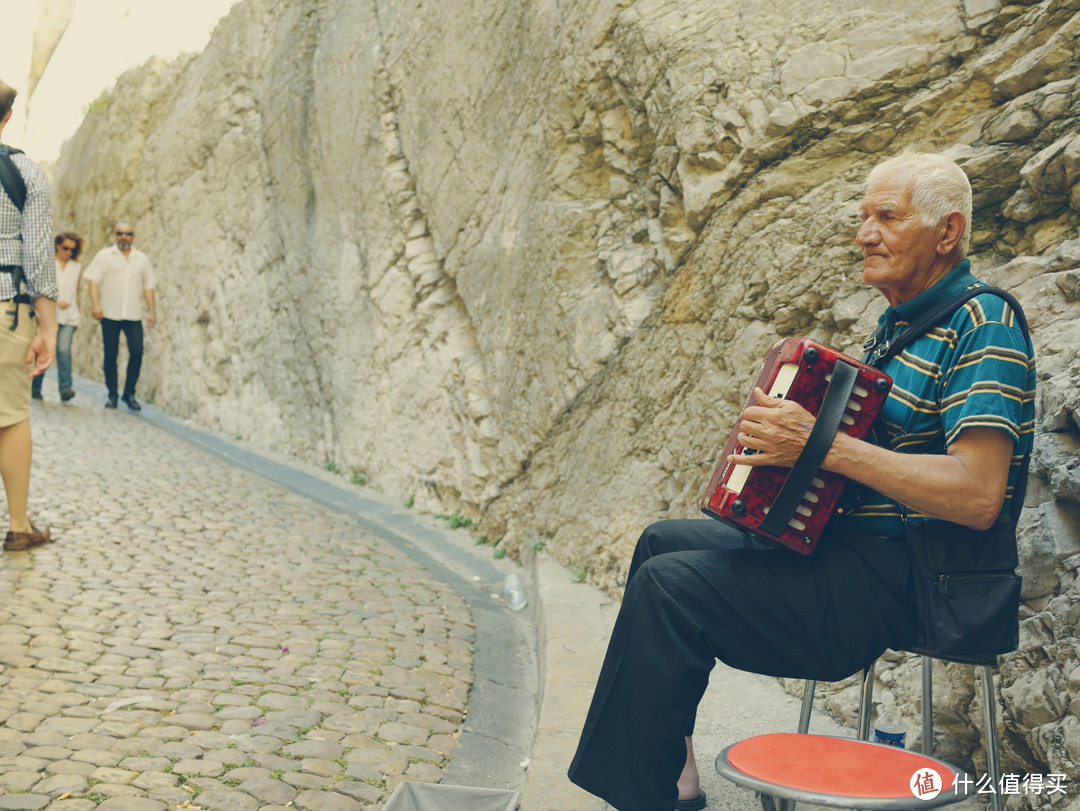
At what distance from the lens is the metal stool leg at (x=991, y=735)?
2.04 m

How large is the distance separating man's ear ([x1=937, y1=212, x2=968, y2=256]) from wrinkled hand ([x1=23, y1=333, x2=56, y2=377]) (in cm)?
444

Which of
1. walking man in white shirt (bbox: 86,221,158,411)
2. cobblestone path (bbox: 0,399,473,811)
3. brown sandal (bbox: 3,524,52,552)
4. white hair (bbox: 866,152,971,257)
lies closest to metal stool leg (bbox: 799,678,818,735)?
white hair (bbox: 866,152,971,257)

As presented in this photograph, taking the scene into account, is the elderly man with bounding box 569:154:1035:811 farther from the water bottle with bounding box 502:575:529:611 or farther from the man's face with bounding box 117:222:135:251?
the man's face with bounding box 117:222:135:251

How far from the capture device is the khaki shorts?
5008 mm

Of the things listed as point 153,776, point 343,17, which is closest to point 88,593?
point 153,776

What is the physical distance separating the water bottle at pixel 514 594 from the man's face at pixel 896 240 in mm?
3476

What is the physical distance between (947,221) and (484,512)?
4.98m

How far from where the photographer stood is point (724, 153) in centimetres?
479

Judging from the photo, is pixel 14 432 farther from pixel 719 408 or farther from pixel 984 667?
pixel 984 667

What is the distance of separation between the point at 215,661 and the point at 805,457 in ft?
9.12

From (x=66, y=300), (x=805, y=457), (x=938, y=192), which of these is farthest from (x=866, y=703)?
(x=66, y=300)

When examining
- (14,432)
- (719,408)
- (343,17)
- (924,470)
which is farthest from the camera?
(343,17)

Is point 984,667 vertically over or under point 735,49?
under

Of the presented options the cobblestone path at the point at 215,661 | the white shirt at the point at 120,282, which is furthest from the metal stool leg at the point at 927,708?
the white shirt at the point at 120,282
